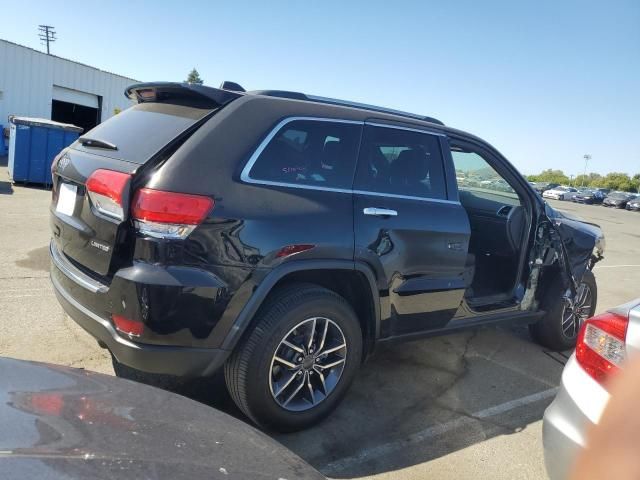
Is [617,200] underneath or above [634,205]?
above

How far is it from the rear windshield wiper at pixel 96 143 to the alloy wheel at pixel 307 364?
4.79ft

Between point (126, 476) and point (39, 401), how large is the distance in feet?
1.70

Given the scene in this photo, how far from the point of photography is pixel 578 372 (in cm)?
231

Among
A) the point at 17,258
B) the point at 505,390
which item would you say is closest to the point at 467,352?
the point at 505,390

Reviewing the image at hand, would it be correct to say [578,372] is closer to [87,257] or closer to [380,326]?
[380,326]

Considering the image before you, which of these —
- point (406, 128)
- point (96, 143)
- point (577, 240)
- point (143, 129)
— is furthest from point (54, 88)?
point (577, 240)

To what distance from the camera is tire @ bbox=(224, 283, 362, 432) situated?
278cm

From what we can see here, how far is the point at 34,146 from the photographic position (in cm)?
1332

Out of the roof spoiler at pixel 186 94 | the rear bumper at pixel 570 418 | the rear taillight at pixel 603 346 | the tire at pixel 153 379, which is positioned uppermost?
the roof spoiler at pixel 186 94

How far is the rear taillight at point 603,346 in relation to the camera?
213 centimetres

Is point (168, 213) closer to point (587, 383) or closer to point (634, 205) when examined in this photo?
point (587, 383)

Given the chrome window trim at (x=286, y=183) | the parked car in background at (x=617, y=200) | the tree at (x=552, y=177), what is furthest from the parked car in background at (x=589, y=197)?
the chrome window trim at (x=286, y=183)

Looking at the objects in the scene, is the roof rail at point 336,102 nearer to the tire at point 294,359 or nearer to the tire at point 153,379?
the tire at point 294,359

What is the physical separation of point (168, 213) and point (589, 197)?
173ft
